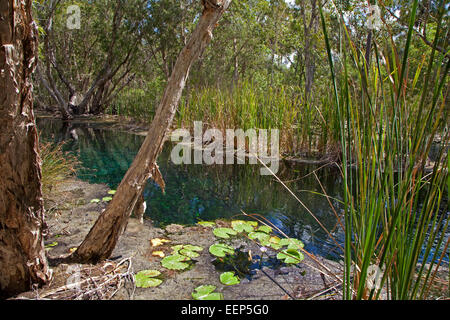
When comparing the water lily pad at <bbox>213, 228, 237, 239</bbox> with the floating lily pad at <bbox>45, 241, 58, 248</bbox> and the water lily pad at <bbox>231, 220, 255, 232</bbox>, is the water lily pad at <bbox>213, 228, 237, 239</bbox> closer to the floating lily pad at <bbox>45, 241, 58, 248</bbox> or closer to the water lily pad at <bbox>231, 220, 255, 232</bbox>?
the water lily pad at <bbox>231, 220, 255, 232</bbox>

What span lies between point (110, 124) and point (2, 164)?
1039cm

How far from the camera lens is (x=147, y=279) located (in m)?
1.72

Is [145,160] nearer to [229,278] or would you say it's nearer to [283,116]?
[229,278]

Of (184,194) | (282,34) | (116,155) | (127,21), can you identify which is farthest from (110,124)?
(184,194)

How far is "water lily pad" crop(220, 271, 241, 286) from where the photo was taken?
1729mm

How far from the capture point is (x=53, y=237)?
7.45ft

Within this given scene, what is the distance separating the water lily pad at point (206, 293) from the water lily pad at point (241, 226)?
2.85 feet

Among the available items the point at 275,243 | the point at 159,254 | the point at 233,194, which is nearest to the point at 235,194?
the point at 233,194

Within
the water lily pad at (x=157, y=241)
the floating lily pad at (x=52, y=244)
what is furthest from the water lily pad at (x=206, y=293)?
the floating lily pad at (x=52, y=244)

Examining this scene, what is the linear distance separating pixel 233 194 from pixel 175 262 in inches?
65.6

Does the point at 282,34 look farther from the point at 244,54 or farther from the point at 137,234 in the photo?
the point at 137,234

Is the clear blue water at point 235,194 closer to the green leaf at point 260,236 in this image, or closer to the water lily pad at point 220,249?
the green leaf at point 260,236

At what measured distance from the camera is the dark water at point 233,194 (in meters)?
2.68

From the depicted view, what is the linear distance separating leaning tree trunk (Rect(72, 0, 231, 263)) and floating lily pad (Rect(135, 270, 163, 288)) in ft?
0.84
